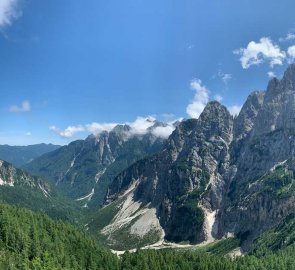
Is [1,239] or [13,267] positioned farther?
[1,239]

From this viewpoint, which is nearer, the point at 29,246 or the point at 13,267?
the point at 13,267

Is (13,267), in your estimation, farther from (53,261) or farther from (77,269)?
(77,269)

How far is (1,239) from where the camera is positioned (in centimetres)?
19662

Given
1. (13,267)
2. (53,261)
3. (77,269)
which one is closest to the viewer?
(13,267)

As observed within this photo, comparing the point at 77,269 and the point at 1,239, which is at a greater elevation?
the point at 1,239

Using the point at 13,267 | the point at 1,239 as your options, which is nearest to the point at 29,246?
the point at 1,239

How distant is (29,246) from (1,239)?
12.3 m

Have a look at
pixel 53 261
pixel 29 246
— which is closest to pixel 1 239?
pixel 29 246

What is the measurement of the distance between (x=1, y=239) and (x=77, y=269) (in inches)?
1338

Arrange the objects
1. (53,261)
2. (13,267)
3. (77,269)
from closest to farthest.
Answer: (13,267) → (53,261) → (77,269)

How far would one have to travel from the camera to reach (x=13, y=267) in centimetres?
16188

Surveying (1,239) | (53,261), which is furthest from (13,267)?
(1,239)

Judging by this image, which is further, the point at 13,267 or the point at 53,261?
the point at 53,261

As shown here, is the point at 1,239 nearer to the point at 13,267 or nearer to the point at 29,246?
the point at 29,246
